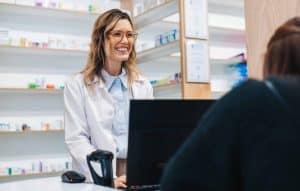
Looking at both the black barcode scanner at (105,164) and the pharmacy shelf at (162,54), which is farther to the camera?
the pharmacy shelf at (162,54)

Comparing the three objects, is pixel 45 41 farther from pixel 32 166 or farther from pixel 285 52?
pixel 285 52

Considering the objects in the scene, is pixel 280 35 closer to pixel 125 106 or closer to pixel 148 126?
pixel 148 126

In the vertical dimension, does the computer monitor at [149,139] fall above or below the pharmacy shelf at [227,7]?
below

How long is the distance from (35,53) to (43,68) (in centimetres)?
17

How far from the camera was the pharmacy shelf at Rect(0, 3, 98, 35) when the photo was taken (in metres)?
4.31

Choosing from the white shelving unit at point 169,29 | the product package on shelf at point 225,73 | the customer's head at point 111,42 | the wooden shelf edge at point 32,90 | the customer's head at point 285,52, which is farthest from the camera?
the product package on shelf at point 225,73

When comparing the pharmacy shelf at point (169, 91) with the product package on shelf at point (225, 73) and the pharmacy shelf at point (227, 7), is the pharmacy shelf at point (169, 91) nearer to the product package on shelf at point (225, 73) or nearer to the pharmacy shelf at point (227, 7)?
the product package on shelf at point (225, 73)

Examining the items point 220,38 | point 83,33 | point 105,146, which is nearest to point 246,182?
point 105,146

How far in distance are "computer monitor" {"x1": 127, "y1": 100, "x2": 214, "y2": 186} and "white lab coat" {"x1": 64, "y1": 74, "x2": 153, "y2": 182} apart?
736mm

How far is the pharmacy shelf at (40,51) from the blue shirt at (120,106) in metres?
2.12

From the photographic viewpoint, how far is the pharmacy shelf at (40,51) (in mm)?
4225

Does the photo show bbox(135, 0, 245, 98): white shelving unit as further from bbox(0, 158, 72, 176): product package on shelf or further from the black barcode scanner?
the black barcode scanner

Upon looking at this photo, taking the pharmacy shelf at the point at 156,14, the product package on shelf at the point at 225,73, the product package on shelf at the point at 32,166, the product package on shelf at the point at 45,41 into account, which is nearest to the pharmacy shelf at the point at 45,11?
the product package on shelf at the point at 45,41

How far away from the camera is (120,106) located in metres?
2.28
